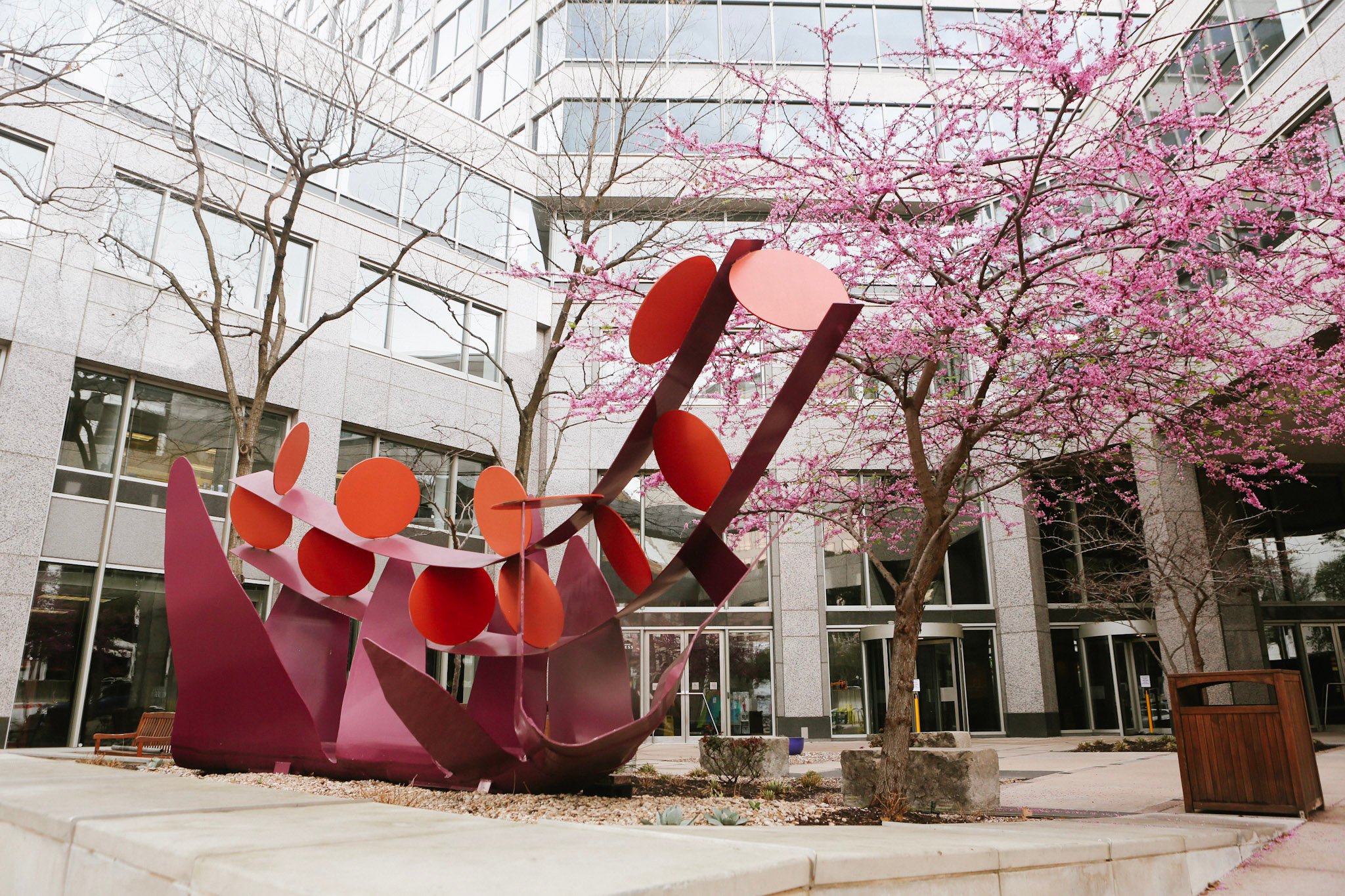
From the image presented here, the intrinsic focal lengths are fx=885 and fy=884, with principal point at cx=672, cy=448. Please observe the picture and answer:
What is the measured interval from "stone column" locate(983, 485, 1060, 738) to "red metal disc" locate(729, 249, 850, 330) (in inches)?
694

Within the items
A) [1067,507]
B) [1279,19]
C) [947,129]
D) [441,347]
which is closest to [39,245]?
[441,347]

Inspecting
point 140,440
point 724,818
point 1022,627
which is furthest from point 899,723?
point 1022,627

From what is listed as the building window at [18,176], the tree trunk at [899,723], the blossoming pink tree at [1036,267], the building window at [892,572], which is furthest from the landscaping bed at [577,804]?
the building window at [892,572]

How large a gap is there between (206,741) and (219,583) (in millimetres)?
1357

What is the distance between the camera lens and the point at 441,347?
20531 millimetres

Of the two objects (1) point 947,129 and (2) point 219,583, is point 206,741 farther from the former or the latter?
(1) point 947,129

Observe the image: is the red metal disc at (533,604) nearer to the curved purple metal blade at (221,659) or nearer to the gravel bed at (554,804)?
the gravel bed at (554,804)

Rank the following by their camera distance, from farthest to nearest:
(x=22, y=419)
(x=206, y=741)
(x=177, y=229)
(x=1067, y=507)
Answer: (x=1067, y=507) → (x=177, y=229) → (x=22, y=419) → (x=206, y=741)

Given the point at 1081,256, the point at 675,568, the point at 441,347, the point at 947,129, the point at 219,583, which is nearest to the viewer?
the point at 675,568

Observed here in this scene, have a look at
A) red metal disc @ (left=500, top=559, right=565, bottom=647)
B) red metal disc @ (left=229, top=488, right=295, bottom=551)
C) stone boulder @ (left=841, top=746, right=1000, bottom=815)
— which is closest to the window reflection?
red metal disc @ (left=229, top=488, right=295, bottom=551)

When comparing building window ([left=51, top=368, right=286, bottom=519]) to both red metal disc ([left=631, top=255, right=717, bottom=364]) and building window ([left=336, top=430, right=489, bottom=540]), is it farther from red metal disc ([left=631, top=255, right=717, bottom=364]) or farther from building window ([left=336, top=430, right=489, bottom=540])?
red metal disc ([left=631, top=255, right=717, bottom=364])

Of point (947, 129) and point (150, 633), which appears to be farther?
point (150, 633)

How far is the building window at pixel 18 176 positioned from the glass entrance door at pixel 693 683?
1464 centimetres

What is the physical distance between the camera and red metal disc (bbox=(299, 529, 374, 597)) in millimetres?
6434
